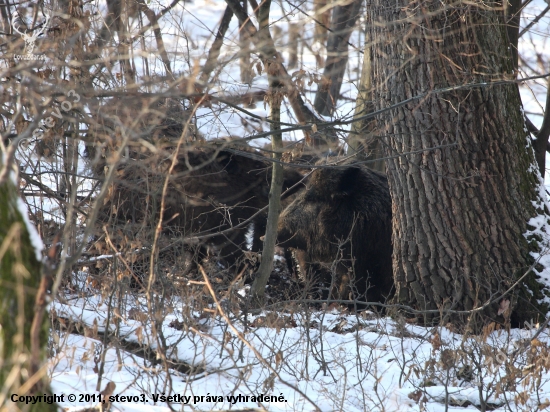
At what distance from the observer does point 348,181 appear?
7738mm

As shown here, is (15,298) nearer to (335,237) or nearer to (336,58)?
(335,237)

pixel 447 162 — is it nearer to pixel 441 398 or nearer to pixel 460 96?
pixel 460 96

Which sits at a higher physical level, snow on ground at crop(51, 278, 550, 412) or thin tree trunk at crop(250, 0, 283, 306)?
thin tree trunk at crop(250, 0, 283, 306)

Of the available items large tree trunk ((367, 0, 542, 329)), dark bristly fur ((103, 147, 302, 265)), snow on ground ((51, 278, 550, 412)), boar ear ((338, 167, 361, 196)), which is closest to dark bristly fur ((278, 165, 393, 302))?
boar ear ((338, 167, 361, 196))

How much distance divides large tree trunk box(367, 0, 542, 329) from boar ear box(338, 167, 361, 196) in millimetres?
1601

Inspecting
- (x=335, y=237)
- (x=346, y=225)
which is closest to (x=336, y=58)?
(x=346, y=225)

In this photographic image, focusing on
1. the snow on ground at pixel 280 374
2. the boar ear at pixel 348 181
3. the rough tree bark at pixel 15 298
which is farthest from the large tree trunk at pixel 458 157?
the rough tree bark at pixel 15 298

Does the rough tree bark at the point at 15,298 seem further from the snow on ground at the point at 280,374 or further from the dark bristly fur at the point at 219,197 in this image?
the dark bristly fur at the point at 219,197

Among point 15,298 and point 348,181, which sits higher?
point 348,181

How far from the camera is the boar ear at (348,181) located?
25.3ft

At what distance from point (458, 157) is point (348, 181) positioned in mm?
2174

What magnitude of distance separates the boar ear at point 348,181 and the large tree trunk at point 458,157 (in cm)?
160

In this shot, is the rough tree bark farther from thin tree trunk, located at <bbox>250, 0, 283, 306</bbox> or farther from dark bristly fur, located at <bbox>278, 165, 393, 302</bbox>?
dark bristly fur, located at <bbox>278, 165, 393, 302</bbox>

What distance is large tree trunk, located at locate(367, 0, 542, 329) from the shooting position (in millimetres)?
5539
